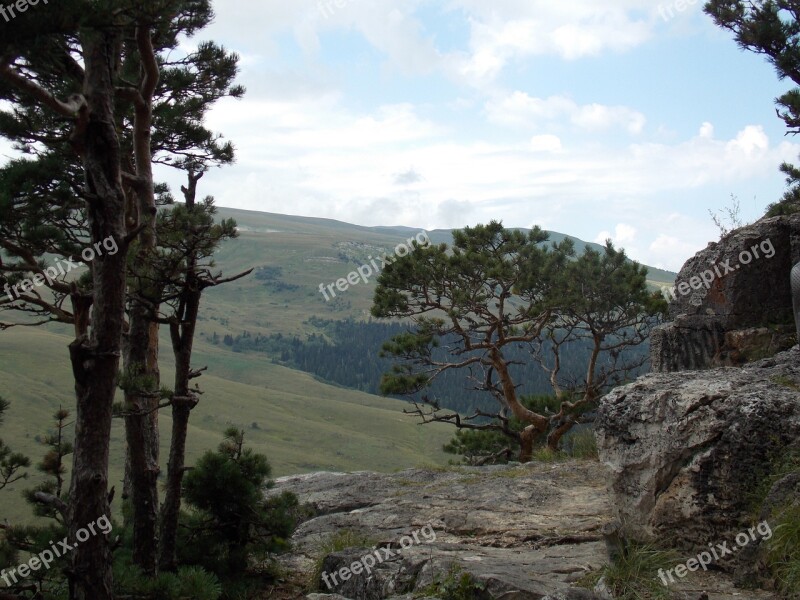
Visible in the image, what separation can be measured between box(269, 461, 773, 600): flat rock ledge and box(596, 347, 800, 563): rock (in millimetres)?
577

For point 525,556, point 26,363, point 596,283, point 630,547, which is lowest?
point 26,363

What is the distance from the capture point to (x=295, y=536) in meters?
10.3

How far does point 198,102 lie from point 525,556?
10117mm

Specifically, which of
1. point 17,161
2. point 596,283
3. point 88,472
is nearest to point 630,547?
point 88,472

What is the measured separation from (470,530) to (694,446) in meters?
3.49

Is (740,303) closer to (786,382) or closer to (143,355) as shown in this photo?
(786,382)

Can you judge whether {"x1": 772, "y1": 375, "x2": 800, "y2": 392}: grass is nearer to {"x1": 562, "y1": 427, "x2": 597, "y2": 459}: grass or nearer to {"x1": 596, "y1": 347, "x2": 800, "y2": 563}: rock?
{"x1": 596, "y1": 347, "x2": 800, "y2": 563}: rock

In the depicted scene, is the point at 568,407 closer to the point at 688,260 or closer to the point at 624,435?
the point at 688,260

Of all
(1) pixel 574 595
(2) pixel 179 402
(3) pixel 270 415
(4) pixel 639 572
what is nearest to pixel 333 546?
(2) pixel 179 402

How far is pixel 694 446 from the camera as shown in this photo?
6434mm

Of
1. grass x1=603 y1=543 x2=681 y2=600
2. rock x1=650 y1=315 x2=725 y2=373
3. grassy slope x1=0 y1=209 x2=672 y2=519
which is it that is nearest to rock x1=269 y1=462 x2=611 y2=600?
grass x1=603 y1=543 x2=681 y2=600

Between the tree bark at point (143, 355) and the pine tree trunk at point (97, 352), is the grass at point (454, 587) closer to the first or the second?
the pine tree trunk at point (97, 352)

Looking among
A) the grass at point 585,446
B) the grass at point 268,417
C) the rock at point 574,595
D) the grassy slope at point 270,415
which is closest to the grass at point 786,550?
the rock at point 574,595

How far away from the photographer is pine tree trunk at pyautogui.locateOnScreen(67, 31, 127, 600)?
18.5 feet
